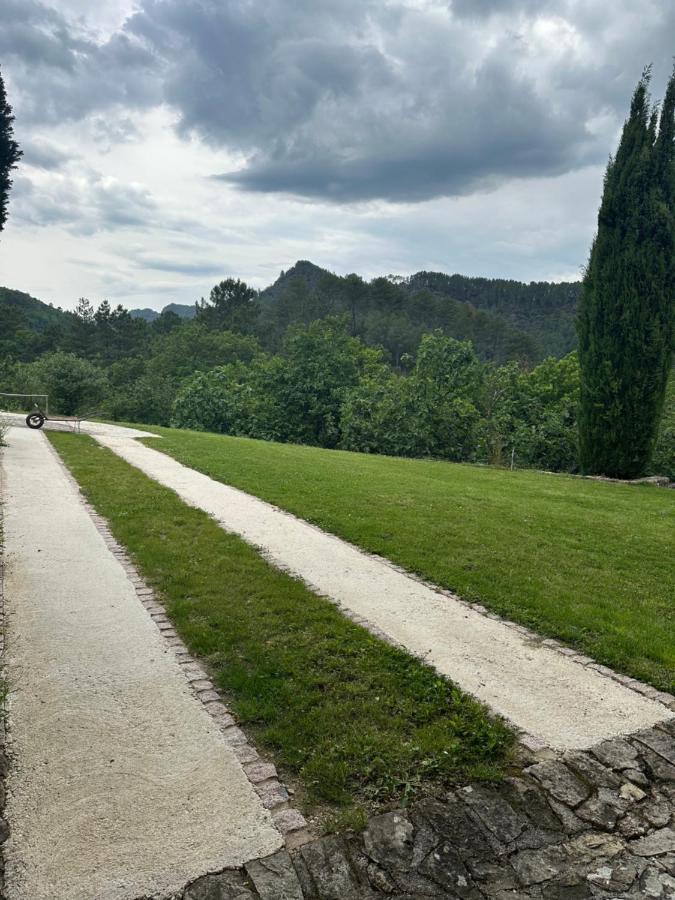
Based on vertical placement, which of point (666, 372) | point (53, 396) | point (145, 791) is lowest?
point (145, 791)

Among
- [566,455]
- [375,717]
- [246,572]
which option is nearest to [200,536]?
[246,572]

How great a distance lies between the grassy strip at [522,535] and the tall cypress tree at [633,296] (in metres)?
1.97

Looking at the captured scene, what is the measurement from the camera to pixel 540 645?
167 inches

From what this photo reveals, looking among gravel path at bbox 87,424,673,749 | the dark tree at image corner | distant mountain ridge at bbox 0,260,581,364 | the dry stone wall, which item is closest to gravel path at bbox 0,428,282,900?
the dry stone wall

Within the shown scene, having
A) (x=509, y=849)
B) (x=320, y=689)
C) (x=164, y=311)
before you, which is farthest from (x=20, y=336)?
(x=509, y=849)

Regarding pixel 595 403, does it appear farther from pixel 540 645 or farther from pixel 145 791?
pixel 145 791

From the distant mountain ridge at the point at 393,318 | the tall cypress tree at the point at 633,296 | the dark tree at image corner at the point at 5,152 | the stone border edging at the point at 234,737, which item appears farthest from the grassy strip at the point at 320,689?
the distant mountain ridge at the point at 393,318

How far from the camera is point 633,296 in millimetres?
13805

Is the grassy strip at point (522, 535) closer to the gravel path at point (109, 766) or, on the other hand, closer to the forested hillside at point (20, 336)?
the gravel path at point (109, 766)

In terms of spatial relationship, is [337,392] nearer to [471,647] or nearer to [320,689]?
[471,647]

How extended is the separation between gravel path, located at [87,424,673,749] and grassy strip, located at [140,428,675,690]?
30 centimetres

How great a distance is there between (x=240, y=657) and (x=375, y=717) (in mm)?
1098

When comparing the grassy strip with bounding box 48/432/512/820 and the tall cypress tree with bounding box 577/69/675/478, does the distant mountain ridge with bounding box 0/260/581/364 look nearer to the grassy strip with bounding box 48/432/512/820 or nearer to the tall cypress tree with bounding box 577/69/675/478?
the tall cypress tree with bounding box 577/69/675/478

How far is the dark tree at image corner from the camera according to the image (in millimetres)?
9930
